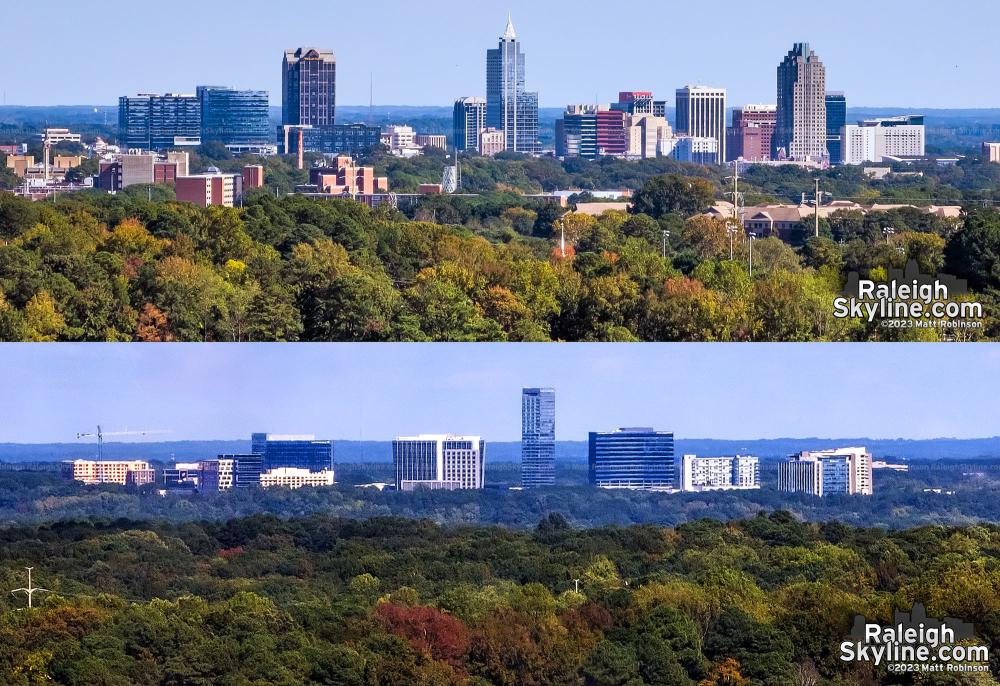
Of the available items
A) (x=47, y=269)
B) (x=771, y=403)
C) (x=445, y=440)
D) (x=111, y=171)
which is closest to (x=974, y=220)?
(x=771, y=403)

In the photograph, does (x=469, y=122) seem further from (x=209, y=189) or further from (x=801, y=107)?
(x=801, y=107)

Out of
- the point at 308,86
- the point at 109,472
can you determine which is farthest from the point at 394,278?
the point at 109,472

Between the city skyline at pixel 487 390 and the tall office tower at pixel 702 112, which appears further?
the tall office tower at pixel 702 112

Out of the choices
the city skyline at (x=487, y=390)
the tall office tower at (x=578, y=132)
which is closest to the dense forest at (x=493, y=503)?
the city skyline at (x=487, y=390)

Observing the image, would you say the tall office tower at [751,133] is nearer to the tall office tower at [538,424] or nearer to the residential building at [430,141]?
the residential building at [430,141]

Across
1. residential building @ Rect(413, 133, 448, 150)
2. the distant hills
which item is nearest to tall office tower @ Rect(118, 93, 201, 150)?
residential building @ Rect(413, 133, 448, 150)

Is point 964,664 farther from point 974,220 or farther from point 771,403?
point 974,220
